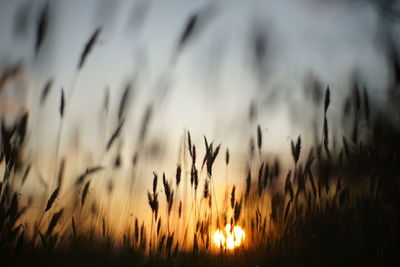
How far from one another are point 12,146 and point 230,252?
124cm

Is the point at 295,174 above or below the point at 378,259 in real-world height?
above

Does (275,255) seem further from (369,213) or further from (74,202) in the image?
(74,202)

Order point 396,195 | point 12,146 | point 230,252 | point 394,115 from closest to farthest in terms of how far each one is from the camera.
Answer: point 12,146, point 230,252, point 396,195, point 394,115

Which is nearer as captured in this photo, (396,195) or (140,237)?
(140,237)

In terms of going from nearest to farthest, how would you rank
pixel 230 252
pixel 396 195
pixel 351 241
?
pixel 230 252 < pixel 351 241 < pixel 396 195

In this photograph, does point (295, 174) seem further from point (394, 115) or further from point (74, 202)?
point (394, 115)

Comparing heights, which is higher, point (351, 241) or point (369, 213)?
point (369, 213)

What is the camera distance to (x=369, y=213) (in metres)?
2.38

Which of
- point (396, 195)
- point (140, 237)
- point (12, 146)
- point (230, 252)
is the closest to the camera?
point (12, 146)

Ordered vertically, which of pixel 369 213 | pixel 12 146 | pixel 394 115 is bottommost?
pixel 369 213

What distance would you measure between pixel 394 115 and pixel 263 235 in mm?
2858

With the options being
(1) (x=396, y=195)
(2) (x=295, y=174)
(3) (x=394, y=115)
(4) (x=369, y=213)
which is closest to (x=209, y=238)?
(2) (x=295, y=174)

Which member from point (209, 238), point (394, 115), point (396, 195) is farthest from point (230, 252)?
point (394, 115)

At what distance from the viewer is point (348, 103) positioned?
2682 millimetres
